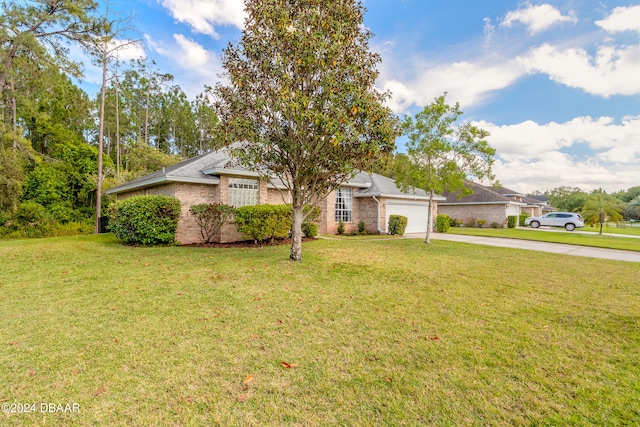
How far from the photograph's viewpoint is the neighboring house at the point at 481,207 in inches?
1097

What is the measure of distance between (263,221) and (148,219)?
14.1 feet

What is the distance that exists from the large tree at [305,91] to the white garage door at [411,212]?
10902 millimetres

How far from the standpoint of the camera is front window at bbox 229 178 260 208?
12930mm

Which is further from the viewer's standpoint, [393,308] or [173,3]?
[173,3]

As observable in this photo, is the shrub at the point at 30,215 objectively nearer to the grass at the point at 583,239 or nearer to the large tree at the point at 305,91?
the large tree at the point at 305,91

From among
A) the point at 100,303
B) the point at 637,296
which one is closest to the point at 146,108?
the point at 100,303

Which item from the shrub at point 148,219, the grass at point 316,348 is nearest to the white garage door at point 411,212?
the grass at point 316,348

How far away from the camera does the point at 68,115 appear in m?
25.8

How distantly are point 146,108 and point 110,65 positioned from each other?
1415 centimetres

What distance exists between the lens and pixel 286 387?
8.80 ft

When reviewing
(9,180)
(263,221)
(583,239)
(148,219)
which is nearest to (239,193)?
(263,221)

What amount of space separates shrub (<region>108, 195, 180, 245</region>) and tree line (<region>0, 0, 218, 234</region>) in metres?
3.12

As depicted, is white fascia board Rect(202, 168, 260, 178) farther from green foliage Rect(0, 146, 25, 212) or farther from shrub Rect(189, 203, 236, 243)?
green foliage Rect(0, 146, 25, 212)

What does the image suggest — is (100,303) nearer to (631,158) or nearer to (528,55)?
(528,55)
